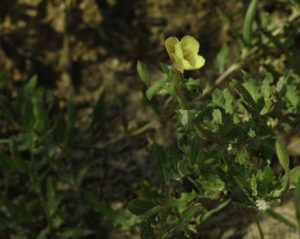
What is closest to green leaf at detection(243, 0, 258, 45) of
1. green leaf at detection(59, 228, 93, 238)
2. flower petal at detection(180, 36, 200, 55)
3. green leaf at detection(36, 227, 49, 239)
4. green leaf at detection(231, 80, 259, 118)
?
green leaf at detection(231, 80, 259, 118)

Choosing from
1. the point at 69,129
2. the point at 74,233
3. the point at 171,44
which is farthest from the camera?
the point at 69,129

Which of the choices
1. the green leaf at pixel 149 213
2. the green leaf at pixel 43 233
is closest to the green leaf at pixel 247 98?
the green leaf at pixel 149 213

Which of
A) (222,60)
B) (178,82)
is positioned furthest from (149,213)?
(222,60)

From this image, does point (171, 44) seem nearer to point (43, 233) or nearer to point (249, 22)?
point (249, 22)

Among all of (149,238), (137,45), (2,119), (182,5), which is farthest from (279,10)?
(2,119)

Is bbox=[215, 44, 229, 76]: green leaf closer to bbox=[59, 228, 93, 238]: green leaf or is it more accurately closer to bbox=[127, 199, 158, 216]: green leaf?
bbox=[127, 199, 158, 216]: green leaf

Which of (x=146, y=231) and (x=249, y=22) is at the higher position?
(x=249, y=22)
